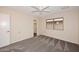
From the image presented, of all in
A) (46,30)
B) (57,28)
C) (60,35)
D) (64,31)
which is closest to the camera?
(64,31)

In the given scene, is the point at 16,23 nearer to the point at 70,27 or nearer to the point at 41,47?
the point at 41,47

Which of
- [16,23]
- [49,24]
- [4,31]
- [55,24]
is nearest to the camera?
[4,31]

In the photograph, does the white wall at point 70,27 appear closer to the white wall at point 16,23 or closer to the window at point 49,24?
the window at point 49,24

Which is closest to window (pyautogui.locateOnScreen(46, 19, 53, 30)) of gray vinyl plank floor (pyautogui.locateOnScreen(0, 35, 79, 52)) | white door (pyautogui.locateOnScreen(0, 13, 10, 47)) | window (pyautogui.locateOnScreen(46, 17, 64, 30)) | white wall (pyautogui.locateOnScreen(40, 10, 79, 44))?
window (pyautogui.locateOnScreen(46, 17, 64, 30))

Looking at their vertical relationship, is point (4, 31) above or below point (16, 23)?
below

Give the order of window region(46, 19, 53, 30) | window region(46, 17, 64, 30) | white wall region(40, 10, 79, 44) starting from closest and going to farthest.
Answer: white wall region(40, 10, 79, 44), window region(46, 17, 64, 30), window region(46, 19, 53, 30)

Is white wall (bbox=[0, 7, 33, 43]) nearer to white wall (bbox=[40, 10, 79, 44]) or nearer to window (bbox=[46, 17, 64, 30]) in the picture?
window (bbox=[46, 17, 64, 30])

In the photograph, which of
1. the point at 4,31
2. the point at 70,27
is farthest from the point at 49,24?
the point at 4,31

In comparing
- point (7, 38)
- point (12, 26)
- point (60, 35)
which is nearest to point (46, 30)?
point (60, 35)

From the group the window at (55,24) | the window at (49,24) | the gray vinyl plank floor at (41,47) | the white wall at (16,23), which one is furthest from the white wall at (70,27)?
the white wall at (16,23)

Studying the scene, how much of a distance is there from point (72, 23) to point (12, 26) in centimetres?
377

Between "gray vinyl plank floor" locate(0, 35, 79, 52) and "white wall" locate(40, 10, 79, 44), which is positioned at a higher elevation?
"white wall" locate(40, 10, 79, 44)
